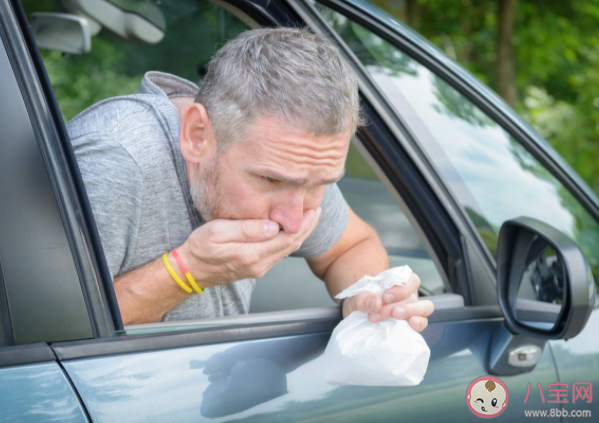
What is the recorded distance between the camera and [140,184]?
Result: 174cm

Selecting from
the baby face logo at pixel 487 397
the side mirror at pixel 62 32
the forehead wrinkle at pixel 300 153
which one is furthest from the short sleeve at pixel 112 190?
the side mirror at pixel 62 32

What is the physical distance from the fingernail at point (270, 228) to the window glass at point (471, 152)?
0.57 meters

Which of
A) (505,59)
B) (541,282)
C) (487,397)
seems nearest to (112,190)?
(487,397)

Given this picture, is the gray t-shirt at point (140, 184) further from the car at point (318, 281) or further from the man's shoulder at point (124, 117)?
the car at point (318, 281)

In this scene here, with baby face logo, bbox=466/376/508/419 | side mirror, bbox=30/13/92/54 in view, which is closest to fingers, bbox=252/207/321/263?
baby face logo, bbox=466/376/508/419

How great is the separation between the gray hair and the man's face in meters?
0.03

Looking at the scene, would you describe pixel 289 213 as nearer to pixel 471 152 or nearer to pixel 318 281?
pixel 471 152

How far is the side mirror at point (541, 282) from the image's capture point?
1.65 meters

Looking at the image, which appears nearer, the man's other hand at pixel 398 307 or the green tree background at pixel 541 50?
the man's other hand at pixel 398 307

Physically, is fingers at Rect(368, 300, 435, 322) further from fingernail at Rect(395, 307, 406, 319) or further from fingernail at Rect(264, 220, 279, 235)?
fingernail at Rect(264, 220, 279, 235)

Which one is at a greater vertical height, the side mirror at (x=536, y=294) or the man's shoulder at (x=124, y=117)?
the man's shoulder at (x=124, y=117)

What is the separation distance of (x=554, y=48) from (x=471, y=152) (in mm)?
7295

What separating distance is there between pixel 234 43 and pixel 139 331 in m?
0.77

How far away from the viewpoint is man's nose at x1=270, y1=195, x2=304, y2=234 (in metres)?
1.72
